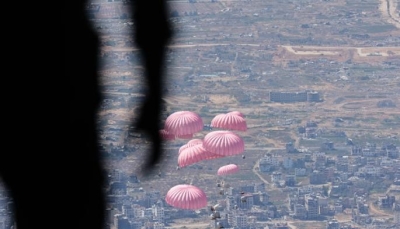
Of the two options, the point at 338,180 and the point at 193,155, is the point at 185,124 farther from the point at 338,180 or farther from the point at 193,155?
the point at 338,180

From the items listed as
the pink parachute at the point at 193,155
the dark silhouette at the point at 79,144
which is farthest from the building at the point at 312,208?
the dark silhouette at the point at 79,144

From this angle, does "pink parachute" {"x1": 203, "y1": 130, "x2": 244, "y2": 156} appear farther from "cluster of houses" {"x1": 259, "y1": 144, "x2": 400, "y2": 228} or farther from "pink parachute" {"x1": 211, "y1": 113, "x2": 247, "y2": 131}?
"cluster of houses" {"x1": 259, "y1": 144, "x2": 400, "y2": 228}

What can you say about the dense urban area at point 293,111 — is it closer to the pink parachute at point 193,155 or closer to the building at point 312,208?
the building at point 312,208

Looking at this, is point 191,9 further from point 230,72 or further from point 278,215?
point 278,215

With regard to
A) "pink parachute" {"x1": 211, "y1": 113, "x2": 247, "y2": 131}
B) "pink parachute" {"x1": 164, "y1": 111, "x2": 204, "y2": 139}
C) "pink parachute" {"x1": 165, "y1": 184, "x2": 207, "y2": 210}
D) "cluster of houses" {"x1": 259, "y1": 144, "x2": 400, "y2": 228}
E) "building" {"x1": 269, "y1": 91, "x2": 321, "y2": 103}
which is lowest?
"pink parachute" {"x1": 165, "y1": 184, "x2": 207, "y2": 210}

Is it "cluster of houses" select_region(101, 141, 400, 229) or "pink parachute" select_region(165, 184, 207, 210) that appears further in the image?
"cluster of houses" select_region(101, 141, 400, 229)

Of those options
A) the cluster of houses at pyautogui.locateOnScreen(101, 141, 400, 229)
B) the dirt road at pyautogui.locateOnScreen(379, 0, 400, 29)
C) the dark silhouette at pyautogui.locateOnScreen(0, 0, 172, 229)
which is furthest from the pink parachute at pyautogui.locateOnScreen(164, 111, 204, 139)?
the dirt road at pyautogui.locateOnScreen(379, 0, 400, 29)

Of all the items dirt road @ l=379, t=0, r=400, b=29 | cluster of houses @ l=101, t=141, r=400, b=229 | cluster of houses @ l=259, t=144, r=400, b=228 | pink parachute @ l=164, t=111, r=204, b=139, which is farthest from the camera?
dirt road @ l=379, t=0, r=400, b=29

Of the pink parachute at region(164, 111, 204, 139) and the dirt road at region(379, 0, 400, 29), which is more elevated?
the dirt road at region(379, 0, 400, 29)

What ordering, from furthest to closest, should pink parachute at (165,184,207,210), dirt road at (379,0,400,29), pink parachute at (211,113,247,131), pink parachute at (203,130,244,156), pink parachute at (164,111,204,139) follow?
1. dirt road at (379,0,400,29)
2. pink parachute at (211,113,247,131)
3. pink parachute at (165,184,207,210)
4. pink parachute at (164,111,204,139)
5. pink parachute at (203,130,244,156)
